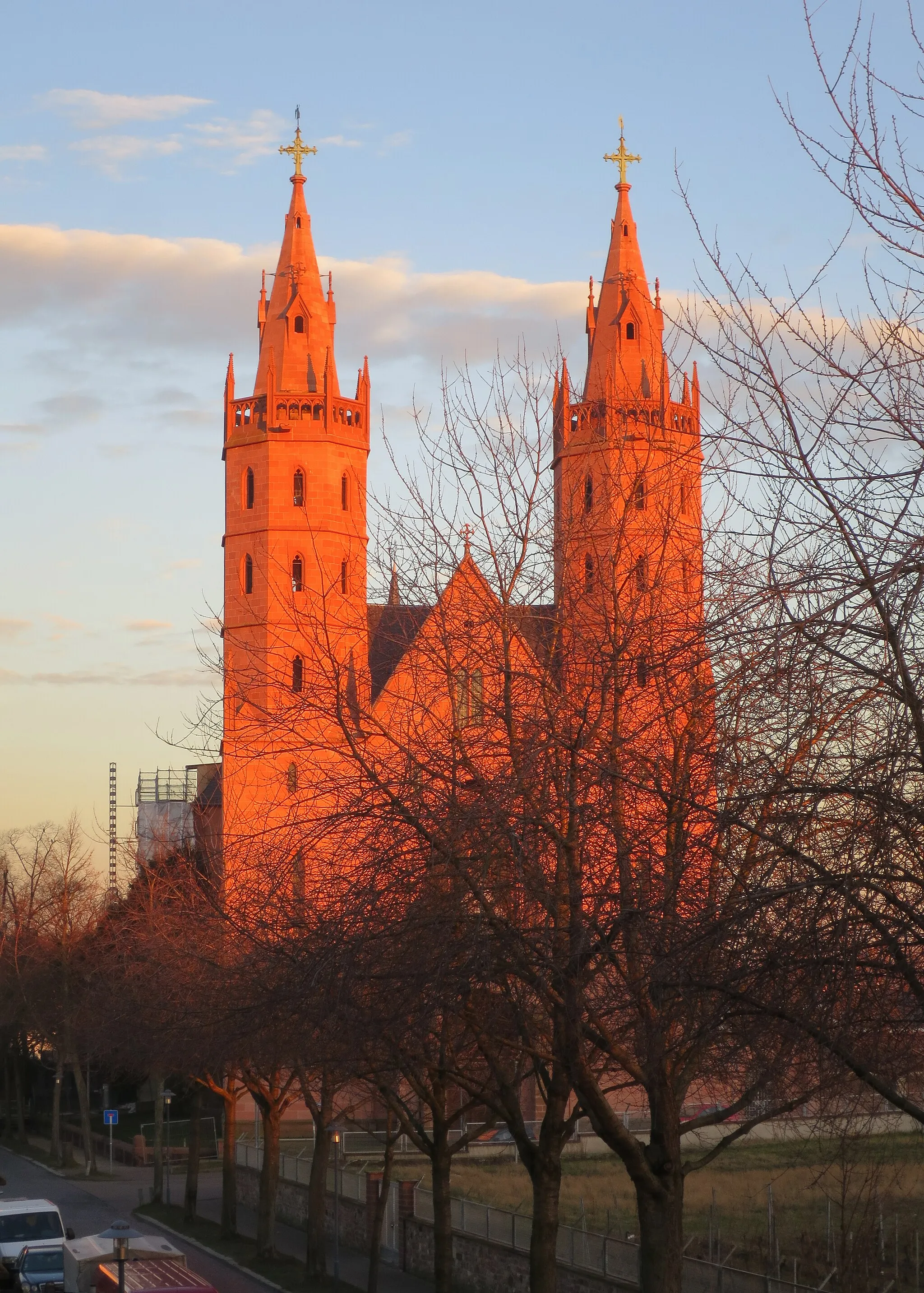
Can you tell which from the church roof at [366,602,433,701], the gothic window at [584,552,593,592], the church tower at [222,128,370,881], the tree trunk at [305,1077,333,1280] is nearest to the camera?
the gothic window at [584,552,593,592]

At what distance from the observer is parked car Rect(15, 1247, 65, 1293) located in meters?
26.6

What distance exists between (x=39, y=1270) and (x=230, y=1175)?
338 inches

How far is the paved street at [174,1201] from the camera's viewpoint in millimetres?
29016

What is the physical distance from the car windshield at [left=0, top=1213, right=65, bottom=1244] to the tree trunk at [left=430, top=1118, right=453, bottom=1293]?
9.31 m

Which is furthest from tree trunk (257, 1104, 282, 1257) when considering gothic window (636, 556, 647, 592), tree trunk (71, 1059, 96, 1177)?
tree trunk (71, 1059, 96, 1177)

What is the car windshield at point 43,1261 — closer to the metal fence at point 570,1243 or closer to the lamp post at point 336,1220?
the lamp post at point 336,1220

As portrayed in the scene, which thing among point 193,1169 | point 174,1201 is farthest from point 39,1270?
point 174,1201

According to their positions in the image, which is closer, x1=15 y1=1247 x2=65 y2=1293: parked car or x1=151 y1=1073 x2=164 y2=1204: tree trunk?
x1=15 y1=1247 x2=65 y2=1293: parked car

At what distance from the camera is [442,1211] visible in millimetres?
22953

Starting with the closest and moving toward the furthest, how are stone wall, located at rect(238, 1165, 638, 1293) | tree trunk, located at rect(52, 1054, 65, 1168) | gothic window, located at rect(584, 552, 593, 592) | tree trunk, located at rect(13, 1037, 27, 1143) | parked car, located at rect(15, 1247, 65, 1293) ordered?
gothic window, located at rect(584, 552, 593, 592) < stone wall, located at rect(238, 1165, 638, 1293) < parked car, located at rect(15, 1247, 65, 1293) < tree trunk, located at rect(52, 1054, 65, 1168) < tree trunk, located at rect(13, 1037, 27, 1143)

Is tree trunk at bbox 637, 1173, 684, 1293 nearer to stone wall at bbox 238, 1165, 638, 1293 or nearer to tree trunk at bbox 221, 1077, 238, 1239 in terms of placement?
stone wall at bbox 238, 1165, 638, 1293

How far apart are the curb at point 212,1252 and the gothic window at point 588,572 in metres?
16.9

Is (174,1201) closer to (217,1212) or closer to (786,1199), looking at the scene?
(217,1212)

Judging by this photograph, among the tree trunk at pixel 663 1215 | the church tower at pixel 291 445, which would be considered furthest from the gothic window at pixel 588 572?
the church tower at pixel 291 445
